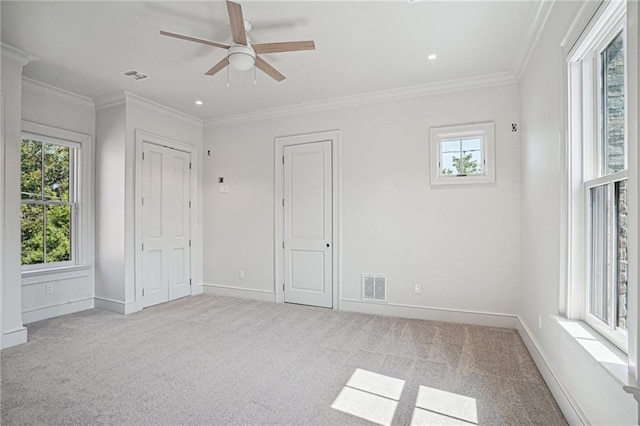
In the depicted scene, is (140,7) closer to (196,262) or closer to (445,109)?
(445,109)

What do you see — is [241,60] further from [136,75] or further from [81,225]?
[81,225]

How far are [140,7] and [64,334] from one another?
328 centimetres

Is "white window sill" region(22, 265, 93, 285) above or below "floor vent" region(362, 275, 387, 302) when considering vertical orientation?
above

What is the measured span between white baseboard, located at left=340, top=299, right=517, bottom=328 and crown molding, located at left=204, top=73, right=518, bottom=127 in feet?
8.50

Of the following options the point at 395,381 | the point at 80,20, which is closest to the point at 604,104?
the point at 395,381

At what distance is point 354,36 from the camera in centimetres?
290

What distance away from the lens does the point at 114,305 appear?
4332 millimetres

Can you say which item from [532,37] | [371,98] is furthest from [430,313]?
[532,37]

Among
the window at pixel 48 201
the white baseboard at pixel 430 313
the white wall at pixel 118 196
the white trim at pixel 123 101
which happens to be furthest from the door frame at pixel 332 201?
the window at pixel 48 201

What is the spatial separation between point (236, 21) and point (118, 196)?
10.1 ft

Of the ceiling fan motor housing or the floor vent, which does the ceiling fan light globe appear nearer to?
the ceiling fan motor housing

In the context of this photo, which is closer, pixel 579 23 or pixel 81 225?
pixel 579 23

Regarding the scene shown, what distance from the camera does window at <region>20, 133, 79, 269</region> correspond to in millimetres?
3963

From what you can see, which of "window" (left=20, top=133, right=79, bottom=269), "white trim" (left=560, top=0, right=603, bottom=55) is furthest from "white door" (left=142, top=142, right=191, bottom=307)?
"white trim" (left=560, top=0, right=603, bottom=55)
